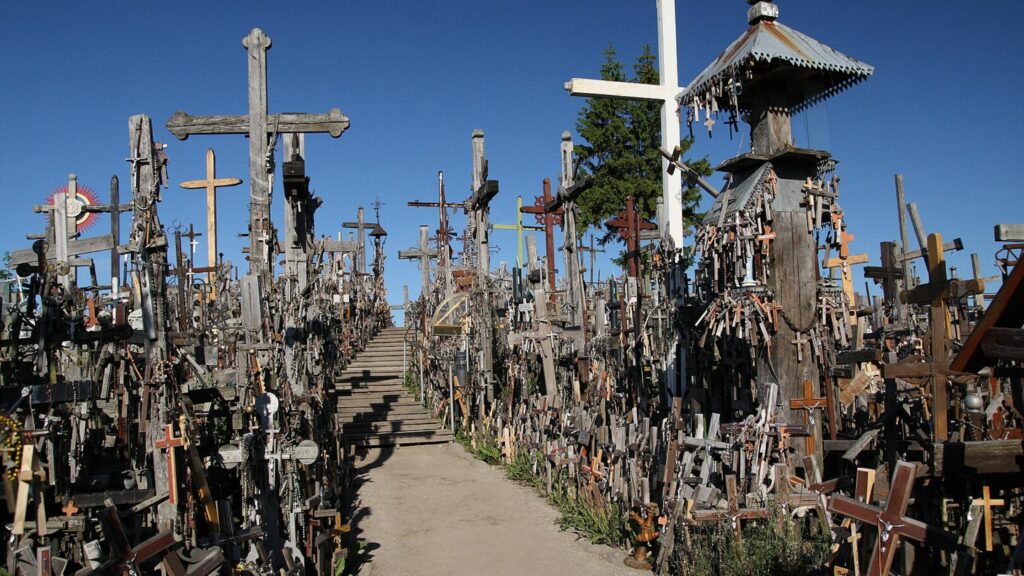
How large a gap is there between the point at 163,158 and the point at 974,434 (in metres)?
8.17

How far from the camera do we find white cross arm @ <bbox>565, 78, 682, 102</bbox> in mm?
11797

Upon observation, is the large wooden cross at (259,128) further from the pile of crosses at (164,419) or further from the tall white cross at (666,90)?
the tall white cross at (666,90)

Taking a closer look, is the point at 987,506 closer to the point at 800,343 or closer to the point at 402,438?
the point at 800,343

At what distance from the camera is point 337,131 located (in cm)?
962

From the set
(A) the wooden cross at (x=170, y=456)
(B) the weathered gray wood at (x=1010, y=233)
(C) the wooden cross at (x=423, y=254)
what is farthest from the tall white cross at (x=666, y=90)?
(C) the wooden cross at (x=423, y=254)

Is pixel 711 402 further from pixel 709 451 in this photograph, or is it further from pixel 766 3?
pixel 766 3

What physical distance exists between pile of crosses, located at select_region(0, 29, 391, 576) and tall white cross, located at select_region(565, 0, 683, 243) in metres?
4.22

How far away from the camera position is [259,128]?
31.0 ft

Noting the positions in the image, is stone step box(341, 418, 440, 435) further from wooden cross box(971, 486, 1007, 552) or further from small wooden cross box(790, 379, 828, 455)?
wooden cross box(971, 486, 1007, 552)

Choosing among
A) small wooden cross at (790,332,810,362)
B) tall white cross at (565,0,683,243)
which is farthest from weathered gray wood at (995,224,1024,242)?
Result: tall white cross at (565,0,683,243)

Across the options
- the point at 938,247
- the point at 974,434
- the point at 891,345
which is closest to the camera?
the point at 938,247

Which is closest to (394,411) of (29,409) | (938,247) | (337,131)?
(337,131)

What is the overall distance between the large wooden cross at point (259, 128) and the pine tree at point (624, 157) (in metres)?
18.4

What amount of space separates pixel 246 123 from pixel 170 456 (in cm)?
471
